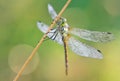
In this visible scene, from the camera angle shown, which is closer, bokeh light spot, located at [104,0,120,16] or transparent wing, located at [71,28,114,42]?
transparent wing, located at [71,28,114,42]

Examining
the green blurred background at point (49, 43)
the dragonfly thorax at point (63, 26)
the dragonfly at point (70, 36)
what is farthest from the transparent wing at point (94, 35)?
the green blurred background at point (49, 43)


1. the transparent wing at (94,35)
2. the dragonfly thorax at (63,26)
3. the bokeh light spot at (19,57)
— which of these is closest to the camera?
the dragonfly thorax at (63,26)

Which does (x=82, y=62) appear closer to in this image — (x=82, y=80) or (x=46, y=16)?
(x=82, y=80)

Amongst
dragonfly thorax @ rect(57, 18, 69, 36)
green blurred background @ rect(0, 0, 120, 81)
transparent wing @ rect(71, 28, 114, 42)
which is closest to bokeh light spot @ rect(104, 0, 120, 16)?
green blurred background @ rect(0, 0, 120, 81)

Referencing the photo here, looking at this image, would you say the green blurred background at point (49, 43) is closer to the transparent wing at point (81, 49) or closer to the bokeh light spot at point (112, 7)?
the bokeh light spot at point (112, 7)

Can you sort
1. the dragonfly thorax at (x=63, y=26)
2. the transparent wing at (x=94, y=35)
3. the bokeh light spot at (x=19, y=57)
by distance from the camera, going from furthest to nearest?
1. the bokeh light spot at (x=19, y=57)
2. the transparent wing at (x=94, y=35)
3. the dragonfly thorax at (x=63, y=26)

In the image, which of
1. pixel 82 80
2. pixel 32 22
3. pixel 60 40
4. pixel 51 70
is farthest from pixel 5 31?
pixel 60 40

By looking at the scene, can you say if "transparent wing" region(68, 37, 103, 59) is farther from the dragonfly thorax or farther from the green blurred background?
the green blurred background

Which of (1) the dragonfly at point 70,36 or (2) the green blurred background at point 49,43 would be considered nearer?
(1) the dragonfly at point 70,36
